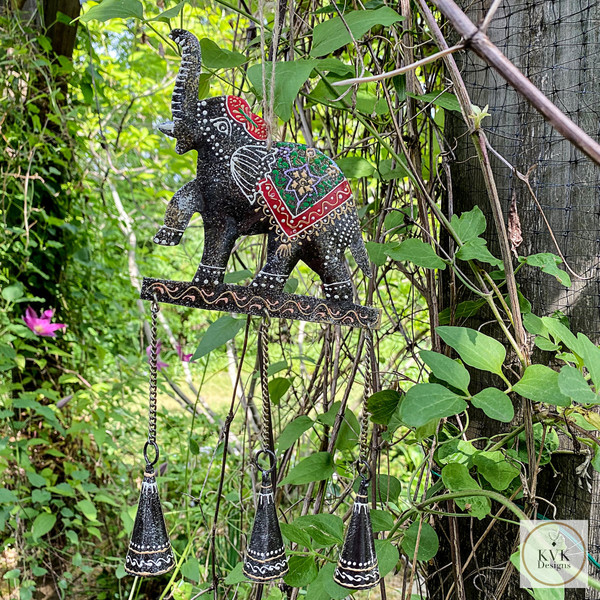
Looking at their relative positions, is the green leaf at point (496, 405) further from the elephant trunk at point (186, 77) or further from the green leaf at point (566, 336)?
the elephant trunk at point (186, 77)

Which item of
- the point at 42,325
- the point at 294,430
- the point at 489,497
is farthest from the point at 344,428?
the point at 42,325

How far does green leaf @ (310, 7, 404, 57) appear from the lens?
0.67 meters

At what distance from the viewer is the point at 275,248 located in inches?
28.1

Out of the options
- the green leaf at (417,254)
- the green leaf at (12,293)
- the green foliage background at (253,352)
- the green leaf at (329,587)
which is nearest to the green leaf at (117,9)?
the green foliage background at (253,352)

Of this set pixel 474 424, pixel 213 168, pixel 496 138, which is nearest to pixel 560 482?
pixel 474 424

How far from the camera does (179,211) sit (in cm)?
69

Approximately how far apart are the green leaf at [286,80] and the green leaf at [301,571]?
56 centimetres

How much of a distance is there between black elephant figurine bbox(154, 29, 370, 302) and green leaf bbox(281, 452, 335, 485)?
0.26 meters

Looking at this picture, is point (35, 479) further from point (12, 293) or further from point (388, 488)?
point (388, 488)

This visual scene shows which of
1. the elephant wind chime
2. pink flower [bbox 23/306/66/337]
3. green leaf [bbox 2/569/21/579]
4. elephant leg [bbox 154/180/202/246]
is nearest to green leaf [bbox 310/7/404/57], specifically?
the elephant wind chime

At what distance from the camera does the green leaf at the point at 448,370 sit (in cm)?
62

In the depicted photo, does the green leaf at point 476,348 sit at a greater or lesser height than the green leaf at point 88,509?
greater

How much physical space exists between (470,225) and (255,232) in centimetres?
27

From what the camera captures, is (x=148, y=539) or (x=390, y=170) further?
(x=390, y=170)
